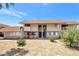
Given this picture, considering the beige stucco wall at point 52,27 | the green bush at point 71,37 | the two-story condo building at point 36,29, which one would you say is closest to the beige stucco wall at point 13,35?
the two-story condo building at point 36,29

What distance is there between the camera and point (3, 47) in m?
4.71

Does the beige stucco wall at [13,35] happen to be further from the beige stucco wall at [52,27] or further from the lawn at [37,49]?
the beige stucco wall at [52,27]

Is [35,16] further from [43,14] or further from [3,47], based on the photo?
[3,47]

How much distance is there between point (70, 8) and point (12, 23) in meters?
1.49

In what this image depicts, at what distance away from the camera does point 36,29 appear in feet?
19.9

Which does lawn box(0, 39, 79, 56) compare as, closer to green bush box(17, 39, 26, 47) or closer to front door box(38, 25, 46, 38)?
green bush box(17, 39, 26, 47)

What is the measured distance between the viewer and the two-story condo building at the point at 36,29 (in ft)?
16.5

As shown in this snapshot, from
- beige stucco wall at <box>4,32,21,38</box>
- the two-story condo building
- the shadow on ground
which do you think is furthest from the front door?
the shadow on ground

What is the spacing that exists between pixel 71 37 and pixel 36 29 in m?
1.21

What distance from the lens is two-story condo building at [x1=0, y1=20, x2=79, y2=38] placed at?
5043mm

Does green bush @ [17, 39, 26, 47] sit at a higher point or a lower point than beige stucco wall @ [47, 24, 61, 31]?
lower

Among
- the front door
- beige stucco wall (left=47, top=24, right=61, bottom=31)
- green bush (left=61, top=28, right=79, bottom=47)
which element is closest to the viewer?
green bush (left=61, top=28, right=79, bottom=47)

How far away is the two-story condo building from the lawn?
0.28m

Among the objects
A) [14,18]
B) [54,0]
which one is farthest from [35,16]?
[54,0]
